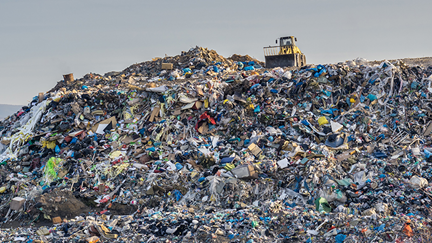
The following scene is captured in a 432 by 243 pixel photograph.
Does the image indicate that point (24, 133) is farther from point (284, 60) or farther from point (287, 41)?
point (287, 41)

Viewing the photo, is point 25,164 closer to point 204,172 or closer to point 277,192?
point 204,172

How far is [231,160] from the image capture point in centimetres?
990

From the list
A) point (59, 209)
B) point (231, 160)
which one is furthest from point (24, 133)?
point (231, 160)

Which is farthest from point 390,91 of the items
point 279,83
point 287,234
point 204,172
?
point 287,234

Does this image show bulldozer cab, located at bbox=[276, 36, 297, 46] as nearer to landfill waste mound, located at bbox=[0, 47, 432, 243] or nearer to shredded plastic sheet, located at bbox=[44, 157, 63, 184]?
landfill waste mound, located at bbox=[0, 47, 432, 243]

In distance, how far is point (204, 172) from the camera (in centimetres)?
979

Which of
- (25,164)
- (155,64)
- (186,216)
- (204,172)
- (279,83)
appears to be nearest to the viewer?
(186,216)

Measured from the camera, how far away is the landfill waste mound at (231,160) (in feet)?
23.4

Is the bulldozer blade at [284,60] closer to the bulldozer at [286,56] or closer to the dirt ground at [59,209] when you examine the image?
the bulldozer at [286,56]

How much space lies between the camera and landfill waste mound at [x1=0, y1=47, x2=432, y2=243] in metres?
7.12

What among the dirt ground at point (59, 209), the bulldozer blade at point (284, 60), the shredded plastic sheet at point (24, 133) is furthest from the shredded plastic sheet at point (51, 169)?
the bulldozer blade at point (284, 60)

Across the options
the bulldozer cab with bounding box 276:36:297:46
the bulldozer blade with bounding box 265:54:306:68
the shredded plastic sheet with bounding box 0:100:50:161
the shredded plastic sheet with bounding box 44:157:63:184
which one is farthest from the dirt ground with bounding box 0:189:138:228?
the bulldozer cab with bounding box 276:36:297:46

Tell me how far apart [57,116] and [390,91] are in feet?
34.0

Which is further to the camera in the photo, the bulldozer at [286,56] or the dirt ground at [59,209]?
the bulldozer at [286,56]
